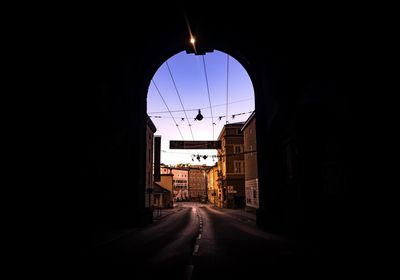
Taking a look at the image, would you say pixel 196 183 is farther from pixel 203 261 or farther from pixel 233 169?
pixel 203 261

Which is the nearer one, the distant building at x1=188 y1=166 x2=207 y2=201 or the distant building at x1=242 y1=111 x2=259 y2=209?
the distant building at x1=242 y1=111 x2=259 y2=209

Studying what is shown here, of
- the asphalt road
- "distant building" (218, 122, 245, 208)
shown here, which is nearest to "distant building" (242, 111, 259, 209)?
"distant building" (218, 122, 245, 208)

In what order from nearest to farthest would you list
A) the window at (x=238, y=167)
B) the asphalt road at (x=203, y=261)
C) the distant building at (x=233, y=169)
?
the asphalt road at (x=203, y=261)
the distant building at (x=233, y=169)
the window at (x=238, y=167)

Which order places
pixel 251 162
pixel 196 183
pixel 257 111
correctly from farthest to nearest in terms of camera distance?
pixel 196 183 → pixel 251 162 → pixel 257 111

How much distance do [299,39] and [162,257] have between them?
27.3 feet

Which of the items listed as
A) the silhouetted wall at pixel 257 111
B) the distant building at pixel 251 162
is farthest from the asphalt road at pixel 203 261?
the distant building at pixel 251 162

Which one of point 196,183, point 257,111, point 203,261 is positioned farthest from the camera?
point 196,183

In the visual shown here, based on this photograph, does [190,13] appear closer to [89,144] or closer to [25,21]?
[25,21]

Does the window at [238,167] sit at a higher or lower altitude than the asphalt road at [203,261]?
higher

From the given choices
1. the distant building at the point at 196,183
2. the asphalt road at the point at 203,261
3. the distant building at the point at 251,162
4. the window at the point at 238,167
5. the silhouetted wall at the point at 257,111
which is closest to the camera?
the asphalt road at the point at 203,261

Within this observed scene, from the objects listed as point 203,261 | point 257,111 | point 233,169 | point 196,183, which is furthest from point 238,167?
point 196,183

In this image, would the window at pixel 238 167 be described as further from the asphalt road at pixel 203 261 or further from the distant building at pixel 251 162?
the asphalt road at pixel 203 261

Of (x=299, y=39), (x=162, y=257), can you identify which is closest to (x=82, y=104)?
(x=162, y=257)

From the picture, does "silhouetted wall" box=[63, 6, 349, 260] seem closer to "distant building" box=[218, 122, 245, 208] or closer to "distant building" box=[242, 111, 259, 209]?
"distant building" box=[242, 111, 259, 209]
